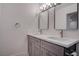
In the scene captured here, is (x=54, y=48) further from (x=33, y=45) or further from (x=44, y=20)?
(x=44, y=20)

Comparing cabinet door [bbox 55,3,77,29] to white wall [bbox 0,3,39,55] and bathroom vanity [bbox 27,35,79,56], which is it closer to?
bathroom vanity [bbox 27,35,79,56]

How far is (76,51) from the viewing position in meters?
1.10

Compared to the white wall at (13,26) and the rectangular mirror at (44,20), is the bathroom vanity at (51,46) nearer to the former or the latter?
the white wall at (13,26)

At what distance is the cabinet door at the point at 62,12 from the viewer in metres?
1.27

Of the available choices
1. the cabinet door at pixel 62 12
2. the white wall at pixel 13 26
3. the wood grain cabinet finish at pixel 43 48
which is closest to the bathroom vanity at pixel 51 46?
the wood grain cabinet finish at pixel 43 48

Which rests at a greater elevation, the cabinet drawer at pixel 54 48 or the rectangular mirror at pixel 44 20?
the rectangular mirror at pixel 44 20

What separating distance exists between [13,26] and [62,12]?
2.84 feet

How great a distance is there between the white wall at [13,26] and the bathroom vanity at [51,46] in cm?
15

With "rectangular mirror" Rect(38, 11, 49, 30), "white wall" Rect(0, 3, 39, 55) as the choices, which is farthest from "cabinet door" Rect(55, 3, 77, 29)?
"white wall" Rect(0, 3, 39, 55)

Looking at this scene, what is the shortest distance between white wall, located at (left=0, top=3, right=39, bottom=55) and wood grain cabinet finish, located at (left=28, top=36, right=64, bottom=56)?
0.12m

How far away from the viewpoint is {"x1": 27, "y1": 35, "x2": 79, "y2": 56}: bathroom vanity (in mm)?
981

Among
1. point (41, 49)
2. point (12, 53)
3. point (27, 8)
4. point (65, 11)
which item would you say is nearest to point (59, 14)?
point (65, 11)

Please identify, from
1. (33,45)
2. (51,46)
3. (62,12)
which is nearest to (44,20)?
(62,12)

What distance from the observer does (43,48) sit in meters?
1.32
